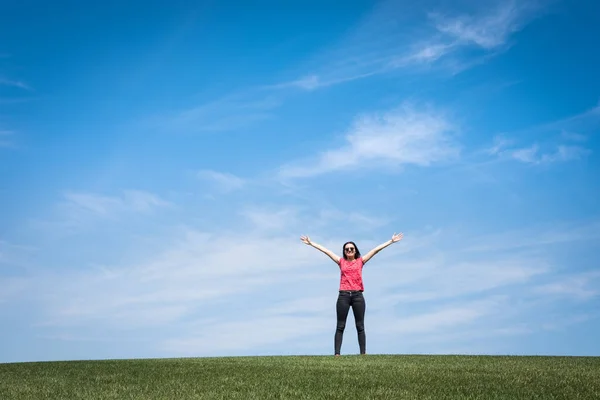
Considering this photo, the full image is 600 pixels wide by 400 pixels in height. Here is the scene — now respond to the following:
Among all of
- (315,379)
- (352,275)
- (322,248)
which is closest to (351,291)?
(352,275)

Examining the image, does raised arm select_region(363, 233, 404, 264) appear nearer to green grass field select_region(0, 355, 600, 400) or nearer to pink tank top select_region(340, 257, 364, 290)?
pink tank top select_region(340, 257, 364, 290)

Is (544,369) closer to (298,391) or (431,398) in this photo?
(431,398)

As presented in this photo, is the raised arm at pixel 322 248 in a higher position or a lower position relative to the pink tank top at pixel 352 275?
higher

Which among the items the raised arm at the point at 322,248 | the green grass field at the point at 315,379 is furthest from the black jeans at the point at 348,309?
the green grass field at the point at 315,379

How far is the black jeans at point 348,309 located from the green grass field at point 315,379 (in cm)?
229

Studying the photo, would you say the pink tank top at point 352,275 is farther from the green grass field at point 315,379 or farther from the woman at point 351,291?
the green grass field at point 315,379

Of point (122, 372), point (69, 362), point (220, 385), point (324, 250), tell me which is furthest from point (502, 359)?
point (69, 362)

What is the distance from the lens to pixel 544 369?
14.5 metres

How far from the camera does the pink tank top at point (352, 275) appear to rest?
19109 mm

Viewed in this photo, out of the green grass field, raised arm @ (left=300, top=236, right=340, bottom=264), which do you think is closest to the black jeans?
raised arm @ (left=300, top=236, right=340, bottom=264)

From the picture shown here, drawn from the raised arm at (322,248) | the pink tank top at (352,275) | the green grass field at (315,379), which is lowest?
the green grass field at (315,379)

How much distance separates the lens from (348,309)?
19203 mm

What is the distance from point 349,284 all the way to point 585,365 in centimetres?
692

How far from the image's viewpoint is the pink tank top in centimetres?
1911
